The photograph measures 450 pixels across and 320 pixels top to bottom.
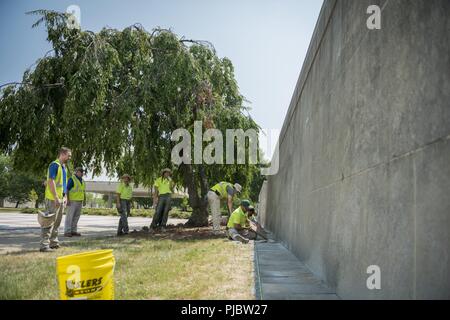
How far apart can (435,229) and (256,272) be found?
3.28 metres

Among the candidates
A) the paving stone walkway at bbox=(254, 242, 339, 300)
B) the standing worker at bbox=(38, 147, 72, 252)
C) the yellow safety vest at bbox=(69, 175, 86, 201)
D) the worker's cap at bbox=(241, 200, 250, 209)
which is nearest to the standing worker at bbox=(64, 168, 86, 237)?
the yellow safety vest at bbox=(69, 175, 86, 201)

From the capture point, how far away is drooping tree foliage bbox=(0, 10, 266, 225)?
10398 millimetres

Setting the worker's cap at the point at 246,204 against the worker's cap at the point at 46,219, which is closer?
the worker's cap at the point at 46,219

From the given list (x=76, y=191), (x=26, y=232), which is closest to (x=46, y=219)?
(x=76, y=191)

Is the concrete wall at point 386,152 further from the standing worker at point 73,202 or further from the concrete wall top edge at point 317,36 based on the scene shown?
the standing worker at point 73,202

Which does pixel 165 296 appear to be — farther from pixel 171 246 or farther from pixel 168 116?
pixel 168 116

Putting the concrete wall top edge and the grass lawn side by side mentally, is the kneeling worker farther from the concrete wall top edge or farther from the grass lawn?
the concrete wall top edge

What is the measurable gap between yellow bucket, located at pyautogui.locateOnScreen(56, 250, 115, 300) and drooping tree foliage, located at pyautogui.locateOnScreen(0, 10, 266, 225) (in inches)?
319

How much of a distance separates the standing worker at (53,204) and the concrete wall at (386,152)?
4.55 meters

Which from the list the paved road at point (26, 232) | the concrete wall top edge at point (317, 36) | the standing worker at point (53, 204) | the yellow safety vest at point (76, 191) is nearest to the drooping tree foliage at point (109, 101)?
the yellow safety vest at point (76, 191)

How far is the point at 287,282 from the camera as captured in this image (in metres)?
4.33

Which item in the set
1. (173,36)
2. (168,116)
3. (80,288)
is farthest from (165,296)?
(173,36)

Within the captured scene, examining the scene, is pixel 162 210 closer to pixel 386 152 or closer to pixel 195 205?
pixel 195 205

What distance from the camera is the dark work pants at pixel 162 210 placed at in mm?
10406
